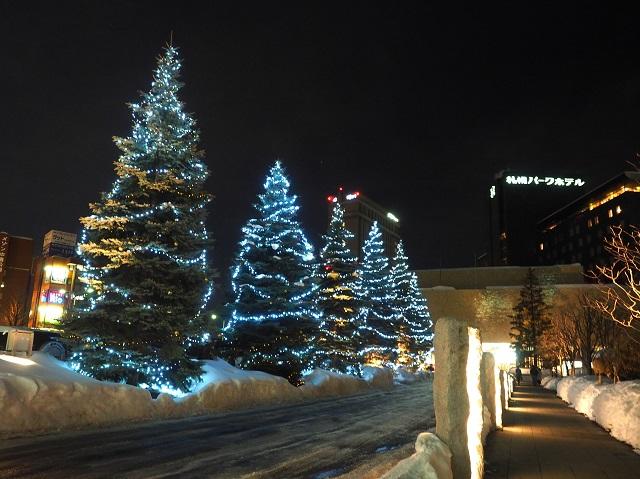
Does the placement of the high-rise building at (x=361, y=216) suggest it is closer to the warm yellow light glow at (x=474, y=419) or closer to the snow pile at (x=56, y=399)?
the snow pile at (x=56, y=399)

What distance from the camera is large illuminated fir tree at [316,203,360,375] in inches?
1355

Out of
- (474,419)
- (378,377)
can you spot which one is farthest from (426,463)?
(378,377)

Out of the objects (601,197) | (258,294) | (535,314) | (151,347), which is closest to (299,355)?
(258,294)

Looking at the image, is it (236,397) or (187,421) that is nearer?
(187,421)

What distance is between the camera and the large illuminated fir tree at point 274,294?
25.1 m

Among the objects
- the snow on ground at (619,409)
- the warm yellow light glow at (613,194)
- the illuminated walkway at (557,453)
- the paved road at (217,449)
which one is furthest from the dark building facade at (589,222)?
the paved road at (217,449)

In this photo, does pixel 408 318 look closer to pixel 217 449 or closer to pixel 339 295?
pixel 339 295

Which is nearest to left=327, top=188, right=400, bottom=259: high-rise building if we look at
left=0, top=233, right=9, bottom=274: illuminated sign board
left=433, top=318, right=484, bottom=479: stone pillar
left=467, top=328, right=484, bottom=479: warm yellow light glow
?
left=0, top=233, right=9, bottom=274: illuminated sign board

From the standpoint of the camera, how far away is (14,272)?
7056 cm

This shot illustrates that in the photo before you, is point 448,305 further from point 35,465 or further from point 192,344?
point 35,465

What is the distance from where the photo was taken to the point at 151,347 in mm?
17328

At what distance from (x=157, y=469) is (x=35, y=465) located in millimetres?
1833

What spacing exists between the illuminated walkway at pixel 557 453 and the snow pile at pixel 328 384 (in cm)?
1019

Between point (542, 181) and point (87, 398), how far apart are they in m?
158
